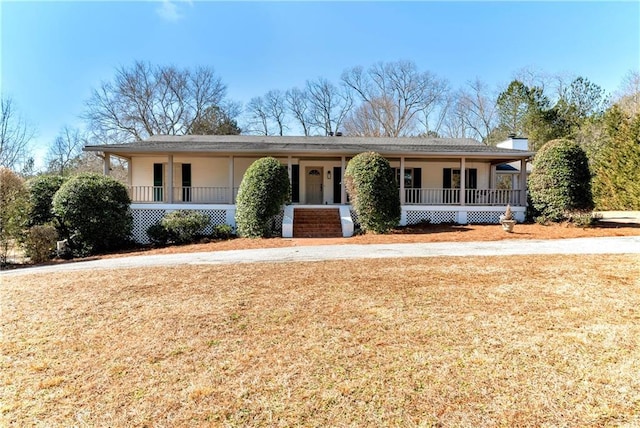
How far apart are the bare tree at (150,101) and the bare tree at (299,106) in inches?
324

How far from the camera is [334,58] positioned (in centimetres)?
3759

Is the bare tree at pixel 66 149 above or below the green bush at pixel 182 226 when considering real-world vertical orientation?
above

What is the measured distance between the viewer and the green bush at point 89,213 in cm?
1175

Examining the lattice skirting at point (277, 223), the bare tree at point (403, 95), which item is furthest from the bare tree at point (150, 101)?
the lattice skirting at point (277, 223)

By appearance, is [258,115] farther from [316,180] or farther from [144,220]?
[144,220]

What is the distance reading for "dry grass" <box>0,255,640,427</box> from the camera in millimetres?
2814

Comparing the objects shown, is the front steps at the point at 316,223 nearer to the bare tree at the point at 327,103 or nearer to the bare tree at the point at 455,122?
the bare tree at the point at 327,103

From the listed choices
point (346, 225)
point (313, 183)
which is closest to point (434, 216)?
point (346, 225)

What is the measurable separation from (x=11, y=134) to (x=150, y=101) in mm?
12624

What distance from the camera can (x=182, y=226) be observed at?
13.1 m

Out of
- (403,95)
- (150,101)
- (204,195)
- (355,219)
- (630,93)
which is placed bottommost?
(355,219)

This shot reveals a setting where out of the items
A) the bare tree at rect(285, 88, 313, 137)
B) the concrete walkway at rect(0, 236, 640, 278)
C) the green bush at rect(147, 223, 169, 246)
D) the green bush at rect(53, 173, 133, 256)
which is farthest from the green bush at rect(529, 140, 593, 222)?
the bare tree at rect(285, 88, 313, 137)

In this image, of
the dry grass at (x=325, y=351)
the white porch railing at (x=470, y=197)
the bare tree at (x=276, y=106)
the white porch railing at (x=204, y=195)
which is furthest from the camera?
the bare tree at (x=276, y=106)

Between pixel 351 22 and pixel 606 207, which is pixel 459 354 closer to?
pixel 351 22
